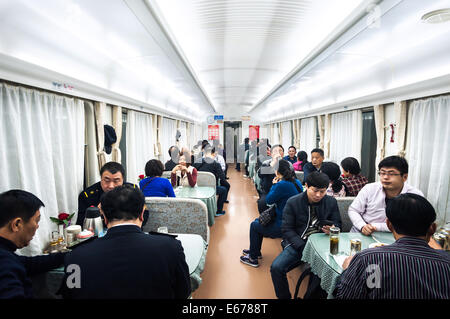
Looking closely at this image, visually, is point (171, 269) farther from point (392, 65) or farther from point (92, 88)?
point (392, 65)

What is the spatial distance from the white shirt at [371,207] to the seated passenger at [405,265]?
1.37 meters

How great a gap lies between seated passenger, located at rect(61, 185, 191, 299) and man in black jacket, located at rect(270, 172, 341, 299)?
1.62 metres

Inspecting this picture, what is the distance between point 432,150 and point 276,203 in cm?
276

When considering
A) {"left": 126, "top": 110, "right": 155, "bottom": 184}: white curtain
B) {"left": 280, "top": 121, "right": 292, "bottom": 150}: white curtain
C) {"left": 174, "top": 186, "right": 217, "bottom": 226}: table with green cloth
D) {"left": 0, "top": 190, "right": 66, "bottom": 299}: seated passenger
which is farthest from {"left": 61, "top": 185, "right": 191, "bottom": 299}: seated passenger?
{"left": 280, "top": 121, "right": 292, "bottom": 150}: white curtain

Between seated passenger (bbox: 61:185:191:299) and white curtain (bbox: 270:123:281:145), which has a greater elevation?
white curtain (bbox: 270:123:281:145)

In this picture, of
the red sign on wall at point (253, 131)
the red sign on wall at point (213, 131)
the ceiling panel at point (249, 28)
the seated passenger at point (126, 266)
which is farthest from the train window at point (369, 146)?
the red sign on wall at point (213, 131)

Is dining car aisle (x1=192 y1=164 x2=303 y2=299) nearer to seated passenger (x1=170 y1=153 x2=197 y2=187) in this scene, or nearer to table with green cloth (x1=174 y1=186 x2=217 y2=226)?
table with green cloth (x1=174 y1=186 x2=217 y2=226)

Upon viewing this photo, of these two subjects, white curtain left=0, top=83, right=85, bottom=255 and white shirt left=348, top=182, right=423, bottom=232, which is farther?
white shirt left=348, top=182, right=423, bottom=232


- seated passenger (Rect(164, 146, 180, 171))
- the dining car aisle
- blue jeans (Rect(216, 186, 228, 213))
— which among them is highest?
seated passenger (Rect(164, 146, 180, 171))

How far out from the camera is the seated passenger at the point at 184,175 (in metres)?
4.85

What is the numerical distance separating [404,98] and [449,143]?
989 mm

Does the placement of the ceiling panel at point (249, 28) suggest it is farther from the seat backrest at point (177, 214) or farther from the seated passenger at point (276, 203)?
the seat backrest at point (177, 214)

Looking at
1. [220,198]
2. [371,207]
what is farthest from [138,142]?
[371,207]

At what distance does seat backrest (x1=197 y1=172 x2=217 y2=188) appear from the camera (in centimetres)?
552
